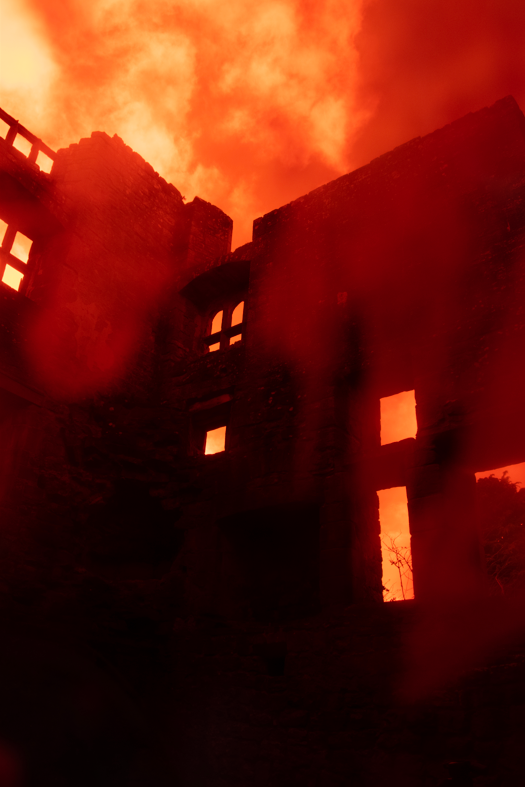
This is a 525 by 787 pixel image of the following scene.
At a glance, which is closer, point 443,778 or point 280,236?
point 443,778

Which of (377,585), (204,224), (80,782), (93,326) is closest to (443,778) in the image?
(377,585)

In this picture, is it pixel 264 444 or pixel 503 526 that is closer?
pixel 264 444

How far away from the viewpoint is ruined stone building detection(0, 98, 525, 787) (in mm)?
7023

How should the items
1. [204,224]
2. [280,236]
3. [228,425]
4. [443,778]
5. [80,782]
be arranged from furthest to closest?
[204,224]
[280,236]
[228,425]
[80,782]
[443,778]

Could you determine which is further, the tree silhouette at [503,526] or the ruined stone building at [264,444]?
the tree silhouette at [503,526]

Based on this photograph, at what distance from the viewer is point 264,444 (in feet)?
30.1

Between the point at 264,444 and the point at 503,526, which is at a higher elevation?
the point at 503,526

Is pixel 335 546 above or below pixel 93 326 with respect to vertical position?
below

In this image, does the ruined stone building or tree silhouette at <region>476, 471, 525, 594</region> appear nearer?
the ruined stone building

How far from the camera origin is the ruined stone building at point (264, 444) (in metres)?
7.02

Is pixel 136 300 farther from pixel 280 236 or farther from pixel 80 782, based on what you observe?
pixel 80 782

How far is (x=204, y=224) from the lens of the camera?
44.2 ft

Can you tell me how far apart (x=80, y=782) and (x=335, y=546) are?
3.77m

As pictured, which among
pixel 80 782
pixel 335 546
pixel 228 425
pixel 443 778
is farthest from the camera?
pixel 228 425
